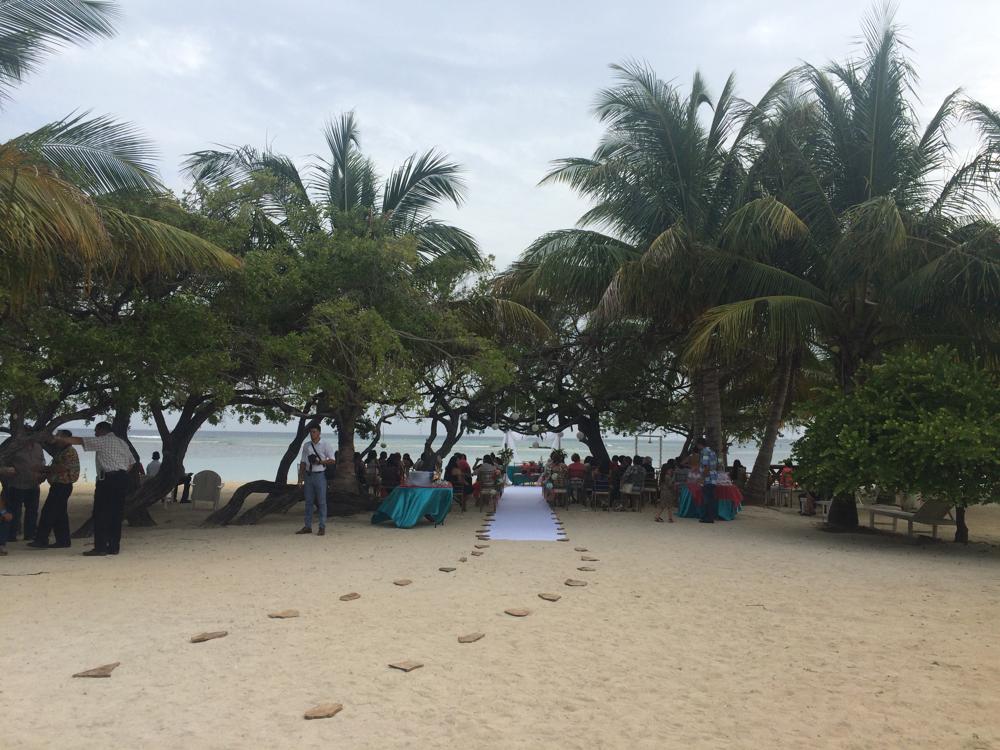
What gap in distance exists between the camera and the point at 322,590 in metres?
6.71

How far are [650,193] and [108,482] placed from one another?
34.9 ft

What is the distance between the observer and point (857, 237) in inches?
436

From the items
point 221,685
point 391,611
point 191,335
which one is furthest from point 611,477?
point 221,685

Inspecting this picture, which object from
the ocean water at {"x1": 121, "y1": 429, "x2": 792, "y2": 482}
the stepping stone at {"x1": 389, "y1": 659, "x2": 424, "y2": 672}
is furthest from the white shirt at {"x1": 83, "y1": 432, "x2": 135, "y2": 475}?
the ocean water at {"x1": 121, "y1": 429, "x2": 792, "y2": 482}

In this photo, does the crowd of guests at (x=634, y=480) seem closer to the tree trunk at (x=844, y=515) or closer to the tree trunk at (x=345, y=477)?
the tree trunk at (x=844, y=515)

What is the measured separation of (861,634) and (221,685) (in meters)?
4.13

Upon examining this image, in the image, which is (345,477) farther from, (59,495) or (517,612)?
(517,612)

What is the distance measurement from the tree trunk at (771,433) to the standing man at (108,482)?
1178cm

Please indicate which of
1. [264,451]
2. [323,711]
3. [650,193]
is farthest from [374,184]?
[264,451]

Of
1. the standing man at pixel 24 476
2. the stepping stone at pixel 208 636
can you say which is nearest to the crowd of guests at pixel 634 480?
the stepping stone at pixel 208 636

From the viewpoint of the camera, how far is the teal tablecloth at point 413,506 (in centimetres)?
1188

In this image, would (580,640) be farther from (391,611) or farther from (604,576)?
(604,576)

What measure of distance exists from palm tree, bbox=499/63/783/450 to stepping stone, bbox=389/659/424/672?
10054mm

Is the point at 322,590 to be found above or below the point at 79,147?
below
